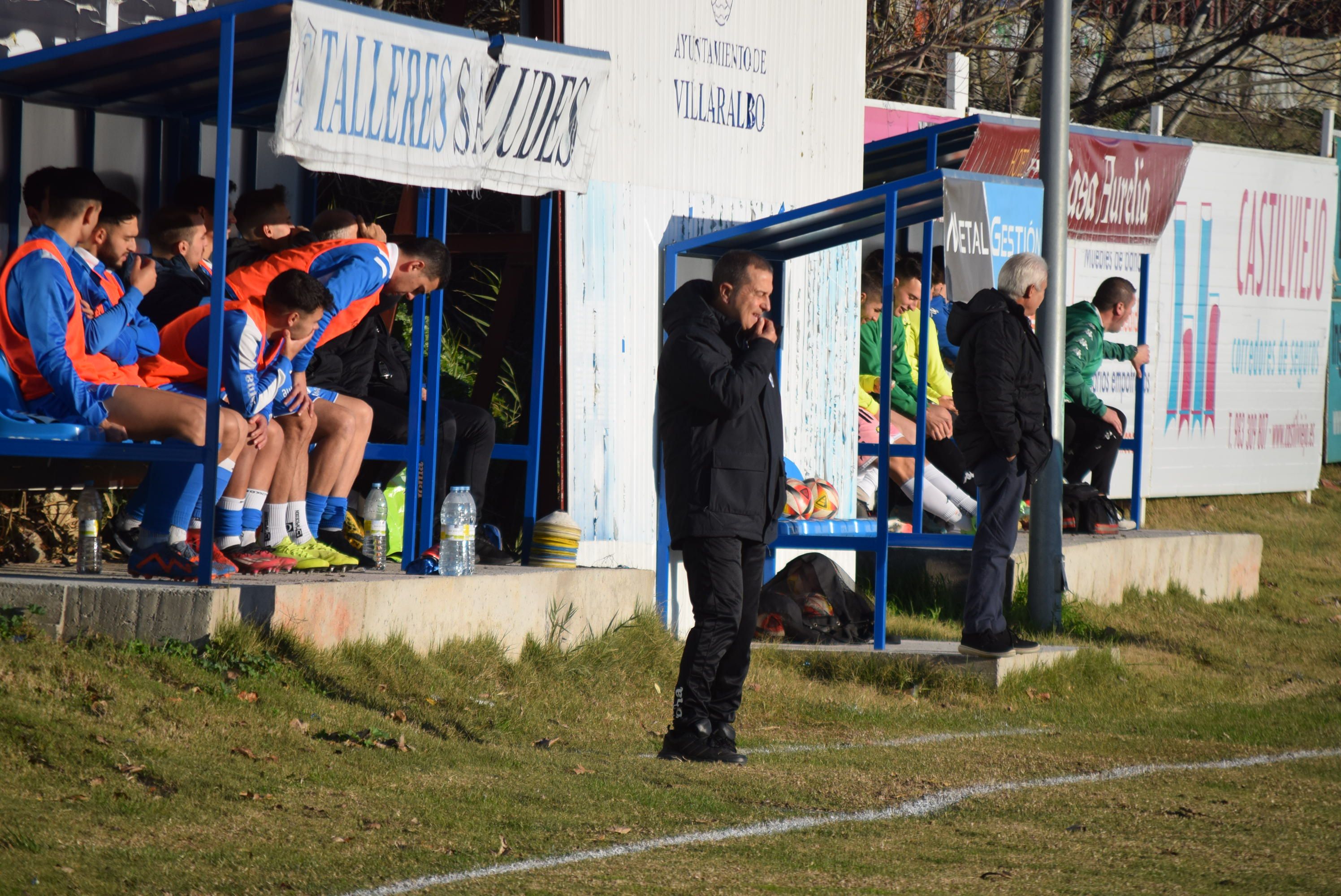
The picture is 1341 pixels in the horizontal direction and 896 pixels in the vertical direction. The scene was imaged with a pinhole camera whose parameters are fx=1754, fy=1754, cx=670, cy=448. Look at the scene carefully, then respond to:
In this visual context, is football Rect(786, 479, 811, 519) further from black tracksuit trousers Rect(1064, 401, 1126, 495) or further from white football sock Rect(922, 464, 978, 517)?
black tracksuit trousers Rect(1064, 401, 1126, 495)

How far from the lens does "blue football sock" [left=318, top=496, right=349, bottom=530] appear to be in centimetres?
832

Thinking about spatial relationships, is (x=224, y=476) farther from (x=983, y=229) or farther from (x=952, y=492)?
(x=952, y=492)

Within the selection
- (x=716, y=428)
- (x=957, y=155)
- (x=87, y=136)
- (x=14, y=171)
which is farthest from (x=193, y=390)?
(x=957, y=155)

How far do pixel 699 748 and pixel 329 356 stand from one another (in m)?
2.91

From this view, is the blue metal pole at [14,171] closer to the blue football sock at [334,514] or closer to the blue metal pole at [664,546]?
the blue football sock at [334,514]

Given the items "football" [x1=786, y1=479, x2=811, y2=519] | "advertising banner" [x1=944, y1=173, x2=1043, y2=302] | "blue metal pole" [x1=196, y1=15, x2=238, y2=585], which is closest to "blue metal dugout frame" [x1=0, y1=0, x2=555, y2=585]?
"blue metal pole" [x1=196, y1=15, x2=238, y2=585]

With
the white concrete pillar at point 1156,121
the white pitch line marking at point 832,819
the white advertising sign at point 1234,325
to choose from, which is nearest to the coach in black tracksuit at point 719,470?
the white pitch line marking at point 832,819

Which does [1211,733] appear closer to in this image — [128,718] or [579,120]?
[579,120]

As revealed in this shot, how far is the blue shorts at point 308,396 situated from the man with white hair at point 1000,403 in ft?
10.0

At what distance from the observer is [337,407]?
816cm

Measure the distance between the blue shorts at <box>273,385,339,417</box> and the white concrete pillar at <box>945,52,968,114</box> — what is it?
791cm

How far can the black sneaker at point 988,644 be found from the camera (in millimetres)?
8938

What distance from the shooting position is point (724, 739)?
22.7 feet

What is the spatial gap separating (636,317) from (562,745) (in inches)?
131
